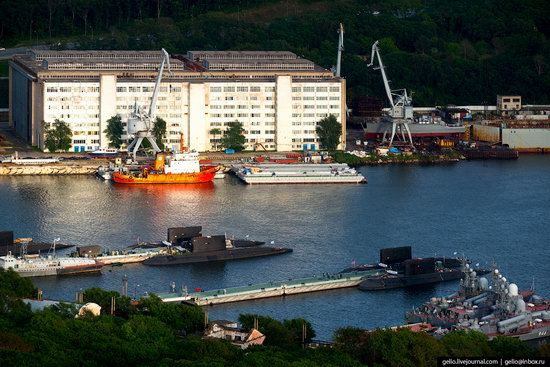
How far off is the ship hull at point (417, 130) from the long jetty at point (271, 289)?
17.2 m

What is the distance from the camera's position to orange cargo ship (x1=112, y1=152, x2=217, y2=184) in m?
42.1

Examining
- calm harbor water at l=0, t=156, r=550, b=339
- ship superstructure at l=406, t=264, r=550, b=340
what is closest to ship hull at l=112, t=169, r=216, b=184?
calm harbor water at l=0, t=156, r=550, b=339

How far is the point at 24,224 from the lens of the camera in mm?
35844

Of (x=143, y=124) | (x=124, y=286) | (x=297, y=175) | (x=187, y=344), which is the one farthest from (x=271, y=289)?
(x=143, y=124)

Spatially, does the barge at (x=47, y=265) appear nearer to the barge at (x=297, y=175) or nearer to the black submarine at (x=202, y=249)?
the black submarine at (x=202, y=249)

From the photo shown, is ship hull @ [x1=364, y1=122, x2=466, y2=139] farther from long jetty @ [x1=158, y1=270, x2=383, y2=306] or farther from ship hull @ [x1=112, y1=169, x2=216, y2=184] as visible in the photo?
long jetty @ [x1=158, y1=270, x2=383, y2=306]

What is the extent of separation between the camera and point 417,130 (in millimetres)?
48938

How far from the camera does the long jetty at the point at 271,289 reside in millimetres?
29922

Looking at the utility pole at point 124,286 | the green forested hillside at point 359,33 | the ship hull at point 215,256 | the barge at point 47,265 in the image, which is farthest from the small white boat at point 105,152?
the utility pole at point 124,286

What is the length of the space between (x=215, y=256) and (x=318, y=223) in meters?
3.81

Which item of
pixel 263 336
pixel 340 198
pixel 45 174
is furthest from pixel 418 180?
pixel 263 336

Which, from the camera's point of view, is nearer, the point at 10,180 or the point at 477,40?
the point at 10,180

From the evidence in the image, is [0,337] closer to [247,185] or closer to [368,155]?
[247,185]

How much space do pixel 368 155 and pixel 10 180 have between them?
30.3 ft
